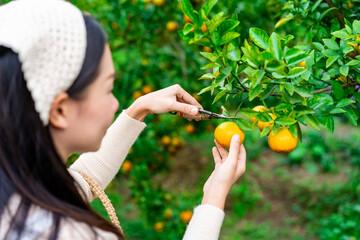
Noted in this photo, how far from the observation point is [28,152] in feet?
3.05

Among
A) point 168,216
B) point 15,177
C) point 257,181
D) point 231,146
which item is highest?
point 15,177

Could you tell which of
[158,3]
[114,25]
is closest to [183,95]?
[158,3]

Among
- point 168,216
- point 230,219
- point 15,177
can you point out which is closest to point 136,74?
point 168,216

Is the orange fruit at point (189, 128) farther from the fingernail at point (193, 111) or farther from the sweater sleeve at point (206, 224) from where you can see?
the sweater sleeve at point (206, 224)

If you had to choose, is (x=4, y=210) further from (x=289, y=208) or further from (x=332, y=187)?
(x=332, y=187)

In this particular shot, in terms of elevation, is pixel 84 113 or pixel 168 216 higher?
pixel 84 113

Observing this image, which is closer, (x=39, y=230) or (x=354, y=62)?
(x=39, y=230)

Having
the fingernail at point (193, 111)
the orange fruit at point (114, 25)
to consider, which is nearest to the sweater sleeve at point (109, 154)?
the fingernail at point (193, 111)

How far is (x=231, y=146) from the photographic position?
1191 mm

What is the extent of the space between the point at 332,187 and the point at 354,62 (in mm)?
2781

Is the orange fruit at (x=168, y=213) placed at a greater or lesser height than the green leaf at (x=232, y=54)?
lesser

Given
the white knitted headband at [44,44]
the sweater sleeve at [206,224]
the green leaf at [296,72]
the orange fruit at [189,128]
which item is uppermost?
the white knitted headband at [44,44]

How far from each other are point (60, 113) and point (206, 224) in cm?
49

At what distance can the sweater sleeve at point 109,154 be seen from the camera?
1.46 meters
